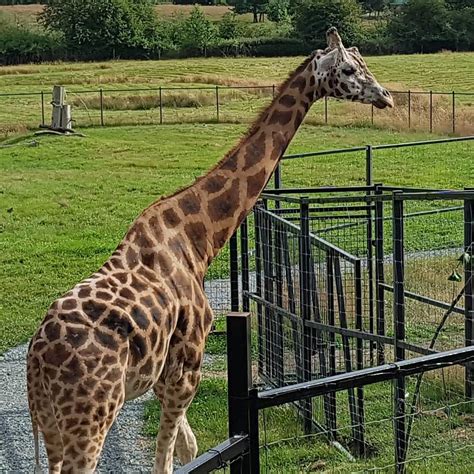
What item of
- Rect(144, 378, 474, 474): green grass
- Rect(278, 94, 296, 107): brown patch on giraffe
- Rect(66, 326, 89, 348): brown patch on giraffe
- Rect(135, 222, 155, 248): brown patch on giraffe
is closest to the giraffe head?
Rect(278, 94, 296, 107): brown patch on giraffe

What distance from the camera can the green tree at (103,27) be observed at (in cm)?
7154

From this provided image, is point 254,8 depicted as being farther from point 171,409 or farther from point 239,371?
point 239,371

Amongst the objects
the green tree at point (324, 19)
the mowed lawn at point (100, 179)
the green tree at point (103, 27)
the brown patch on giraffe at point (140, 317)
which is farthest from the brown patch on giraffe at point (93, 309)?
the green tree at point (103, 27)

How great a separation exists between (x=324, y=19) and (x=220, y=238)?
73.1m

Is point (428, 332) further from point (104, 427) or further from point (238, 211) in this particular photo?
point (104, 427)

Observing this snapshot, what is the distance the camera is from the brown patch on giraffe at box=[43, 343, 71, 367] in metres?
3.90

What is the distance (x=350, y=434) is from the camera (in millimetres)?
6664

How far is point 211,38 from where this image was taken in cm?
7219

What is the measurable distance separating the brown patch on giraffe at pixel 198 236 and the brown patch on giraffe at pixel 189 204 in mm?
68

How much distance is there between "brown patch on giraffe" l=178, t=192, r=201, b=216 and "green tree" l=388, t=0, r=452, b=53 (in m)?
67.4

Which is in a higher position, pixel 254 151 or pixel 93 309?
pixel 254 151

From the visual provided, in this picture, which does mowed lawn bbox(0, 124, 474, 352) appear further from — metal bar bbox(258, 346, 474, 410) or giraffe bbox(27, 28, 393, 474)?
metal bar bbox(258, 346, 474, 410)

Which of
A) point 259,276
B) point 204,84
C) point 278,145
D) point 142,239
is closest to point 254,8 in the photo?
point 204,84

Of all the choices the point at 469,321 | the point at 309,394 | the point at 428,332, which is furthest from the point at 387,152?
the point at 309,394
